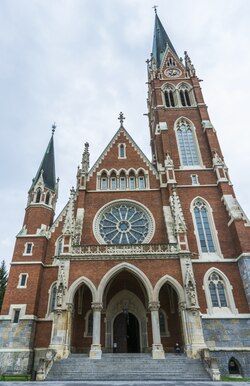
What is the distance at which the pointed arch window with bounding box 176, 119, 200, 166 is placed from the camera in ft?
89.7

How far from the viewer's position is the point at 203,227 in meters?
23.2

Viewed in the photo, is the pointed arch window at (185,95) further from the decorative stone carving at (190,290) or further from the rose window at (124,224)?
the decorative stone carving at (190,290)

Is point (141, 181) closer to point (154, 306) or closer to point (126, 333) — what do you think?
point (154, 306)

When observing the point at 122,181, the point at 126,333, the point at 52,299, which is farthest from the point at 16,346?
the point at 122,181

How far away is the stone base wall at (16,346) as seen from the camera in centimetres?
1770

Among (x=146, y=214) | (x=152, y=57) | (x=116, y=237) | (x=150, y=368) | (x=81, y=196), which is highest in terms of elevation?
(x=152, y=57)

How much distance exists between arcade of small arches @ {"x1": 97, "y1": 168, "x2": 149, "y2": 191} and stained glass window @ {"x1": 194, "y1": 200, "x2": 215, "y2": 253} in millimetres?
4864

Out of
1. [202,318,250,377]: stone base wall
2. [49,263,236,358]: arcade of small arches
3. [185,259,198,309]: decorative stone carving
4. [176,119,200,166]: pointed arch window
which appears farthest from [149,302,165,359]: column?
[176,119,200,166]: pointed arch window

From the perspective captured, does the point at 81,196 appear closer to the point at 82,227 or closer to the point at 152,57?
the point at 82,227

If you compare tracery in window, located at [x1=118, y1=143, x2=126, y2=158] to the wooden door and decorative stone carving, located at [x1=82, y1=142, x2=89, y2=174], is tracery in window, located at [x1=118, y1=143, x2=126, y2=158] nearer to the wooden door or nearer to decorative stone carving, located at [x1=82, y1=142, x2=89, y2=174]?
decorative stone carving, located at [x1=82, y1=142, x2=89, y2=174]

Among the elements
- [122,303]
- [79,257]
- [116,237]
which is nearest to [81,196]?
[116,237]

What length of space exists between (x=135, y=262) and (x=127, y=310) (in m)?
3.84

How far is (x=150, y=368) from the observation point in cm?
1459

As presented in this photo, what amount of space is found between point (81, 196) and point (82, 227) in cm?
294
